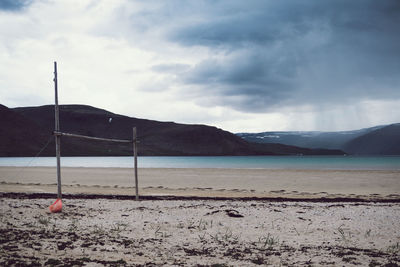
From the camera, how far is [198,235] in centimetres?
688

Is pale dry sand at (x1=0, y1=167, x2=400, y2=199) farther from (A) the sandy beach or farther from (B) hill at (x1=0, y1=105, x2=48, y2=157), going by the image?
(B) hill at (x1=0, y1=105, x2=48, y2=157)

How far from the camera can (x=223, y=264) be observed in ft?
16.3

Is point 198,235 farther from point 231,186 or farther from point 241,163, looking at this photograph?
point 241,163

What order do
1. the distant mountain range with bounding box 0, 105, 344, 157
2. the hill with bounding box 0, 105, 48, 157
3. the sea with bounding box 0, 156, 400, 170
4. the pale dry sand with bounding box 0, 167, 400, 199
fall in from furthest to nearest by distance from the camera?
the distant mountain range with bounding box 0, 105, 344, 157, the hill with bounding box 0, 105, 48, 157, the sea with bounding box 0, 156, 400, 170, the pale dry sand with bounding box 0, 167, 400, 199

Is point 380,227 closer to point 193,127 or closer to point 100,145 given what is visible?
point 100,145

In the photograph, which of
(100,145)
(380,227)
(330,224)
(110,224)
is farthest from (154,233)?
(100,145)

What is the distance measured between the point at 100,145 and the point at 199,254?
162 m

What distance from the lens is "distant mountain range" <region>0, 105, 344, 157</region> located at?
461ft

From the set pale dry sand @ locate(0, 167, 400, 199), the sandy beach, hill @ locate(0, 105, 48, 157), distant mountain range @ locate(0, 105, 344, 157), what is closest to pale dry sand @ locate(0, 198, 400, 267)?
the sandy beach

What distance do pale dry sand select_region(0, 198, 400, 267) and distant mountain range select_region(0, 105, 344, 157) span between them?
139 meters

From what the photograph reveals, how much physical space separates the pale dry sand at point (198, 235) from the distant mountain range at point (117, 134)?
13871 centimetres

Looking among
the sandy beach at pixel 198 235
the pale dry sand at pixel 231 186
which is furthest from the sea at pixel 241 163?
the sandy beach at pixel 198 235

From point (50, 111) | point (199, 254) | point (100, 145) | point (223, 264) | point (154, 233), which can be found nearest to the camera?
point (223, 264)

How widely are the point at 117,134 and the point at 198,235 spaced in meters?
175
